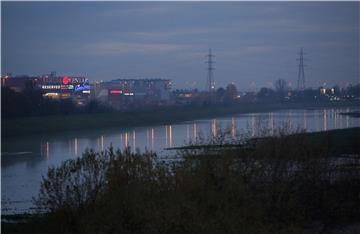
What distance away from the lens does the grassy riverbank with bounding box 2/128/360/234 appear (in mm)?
6956

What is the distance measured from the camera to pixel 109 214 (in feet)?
23.5

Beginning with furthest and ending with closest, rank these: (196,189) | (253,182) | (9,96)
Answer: (9,96), (253,182), (196,189)

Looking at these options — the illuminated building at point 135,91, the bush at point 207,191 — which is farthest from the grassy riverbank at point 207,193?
the illuminated building at point 135,91

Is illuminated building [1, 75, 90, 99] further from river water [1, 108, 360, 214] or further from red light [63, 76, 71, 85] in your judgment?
river water [1, 108, 360, 214]

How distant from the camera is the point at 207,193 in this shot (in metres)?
7.71

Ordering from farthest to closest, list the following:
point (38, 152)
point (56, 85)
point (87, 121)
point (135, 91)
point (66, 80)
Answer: point (135, 91)
point (66, 80)
point (56, 85)
point (87, 121)
point (38, 152)

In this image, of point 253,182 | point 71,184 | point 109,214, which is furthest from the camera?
point 253,182

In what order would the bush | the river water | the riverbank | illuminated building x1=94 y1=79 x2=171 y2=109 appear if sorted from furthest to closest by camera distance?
1. illuminated building x1=94 y1=79 x2=171 y2=109
2. the riverbank
3. the river water
4. the bush

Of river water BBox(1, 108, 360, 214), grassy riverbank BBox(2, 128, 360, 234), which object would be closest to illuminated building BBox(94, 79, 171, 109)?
river water BBox(1, 108, 360, 214)

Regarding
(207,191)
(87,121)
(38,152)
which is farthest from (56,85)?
(207,191)

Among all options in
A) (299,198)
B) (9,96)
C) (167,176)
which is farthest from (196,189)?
(9,96)

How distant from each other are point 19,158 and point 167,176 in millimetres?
15762

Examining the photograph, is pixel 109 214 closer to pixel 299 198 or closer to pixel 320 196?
pixel 299 198

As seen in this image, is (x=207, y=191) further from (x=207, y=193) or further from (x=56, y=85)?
(x=56, y=85)
